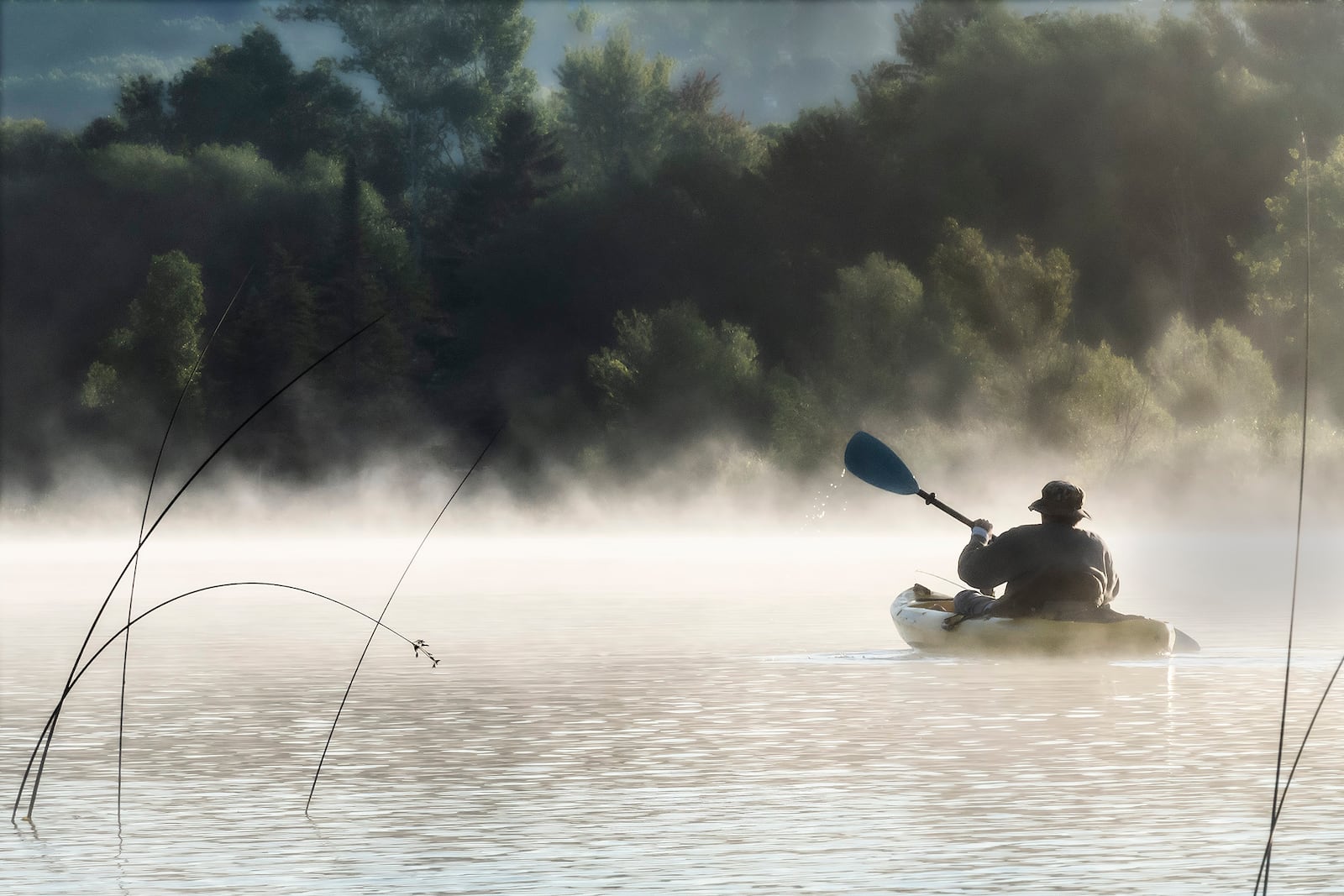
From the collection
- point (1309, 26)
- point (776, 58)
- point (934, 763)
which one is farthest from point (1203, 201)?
point (776, 58)

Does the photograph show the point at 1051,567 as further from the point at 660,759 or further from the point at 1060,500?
the point at 660,759

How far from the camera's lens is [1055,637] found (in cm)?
1411

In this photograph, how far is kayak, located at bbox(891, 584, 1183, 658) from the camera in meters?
14.1

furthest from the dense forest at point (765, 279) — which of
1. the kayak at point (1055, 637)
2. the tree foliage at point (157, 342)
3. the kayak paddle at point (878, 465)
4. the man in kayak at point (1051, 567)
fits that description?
the man in kayak at point (1051, 567)

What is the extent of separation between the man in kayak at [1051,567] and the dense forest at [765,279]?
94.4 feet

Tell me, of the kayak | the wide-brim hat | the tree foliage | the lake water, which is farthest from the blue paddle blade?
the tree foliage

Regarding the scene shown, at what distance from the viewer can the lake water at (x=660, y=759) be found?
280 inches

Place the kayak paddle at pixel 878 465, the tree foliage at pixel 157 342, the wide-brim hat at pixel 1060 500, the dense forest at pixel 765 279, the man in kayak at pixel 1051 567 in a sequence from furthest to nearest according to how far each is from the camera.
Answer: the tree foliage at pixel 157 342 < the dense forest at pixel 765 279 < the kayak paddle at pixel 878 465 < the man in kayak at pixel 1051 567 < the wide-brim hat at pixel 1060 500

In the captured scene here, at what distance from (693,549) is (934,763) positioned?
26333 millimetres

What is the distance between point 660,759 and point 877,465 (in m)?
8.45

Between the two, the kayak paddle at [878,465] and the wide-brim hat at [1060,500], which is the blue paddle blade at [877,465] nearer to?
the kayak paddle at [878,465]

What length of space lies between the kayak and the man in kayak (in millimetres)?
91

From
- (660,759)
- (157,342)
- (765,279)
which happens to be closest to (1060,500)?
(660,759)

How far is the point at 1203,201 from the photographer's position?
179ft
